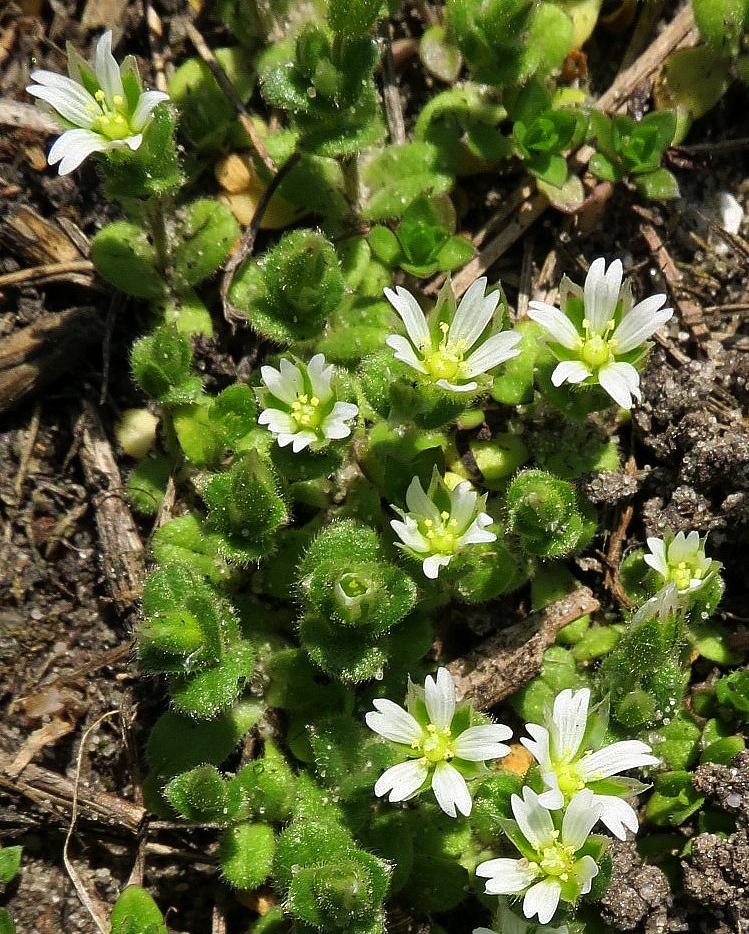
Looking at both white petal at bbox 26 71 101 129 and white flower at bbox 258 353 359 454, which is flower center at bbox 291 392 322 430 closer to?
white flower at bbox 258 353 359 454

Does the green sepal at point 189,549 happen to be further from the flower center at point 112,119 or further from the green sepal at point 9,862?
the flower center at point 112,119

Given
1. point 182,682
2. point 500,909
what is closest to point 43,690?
point 182,682

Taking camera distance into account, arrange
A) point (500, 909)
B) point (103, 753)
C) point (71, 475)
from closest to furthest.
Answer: point (500, 909) → point (103, 753) → point (71, 475)

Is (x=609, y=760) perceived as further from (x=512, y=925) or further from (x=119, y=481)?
(x=119, y=481)

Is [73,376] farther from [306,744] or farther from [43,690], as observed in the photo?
[306,744]

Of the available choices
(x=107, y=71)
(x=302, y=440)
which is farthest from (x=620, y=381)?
(x=107, y=71)

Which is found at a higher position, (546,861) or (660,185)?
(660,185)
